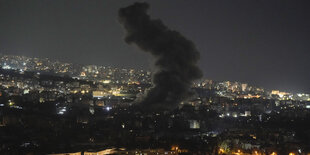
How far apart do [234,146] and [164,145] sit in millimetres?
3326

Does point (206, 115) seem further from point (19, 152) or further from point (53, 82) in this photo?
A: point (19, 152)

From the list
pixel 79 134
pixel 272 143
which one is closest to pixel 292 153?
pixel 272 143

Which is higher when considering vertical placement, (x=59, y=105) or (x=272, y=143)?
(x=59, y=105)

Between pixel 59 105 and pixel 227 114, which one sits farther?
pixel 227 114

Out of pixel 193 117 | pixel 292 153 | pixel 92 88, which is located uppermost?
pixel 92 88

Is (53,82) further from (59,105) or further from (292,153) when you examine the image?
(292,153)

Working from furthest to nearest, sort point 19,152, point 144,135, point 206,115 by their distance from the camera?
point 206,115 < point 144,135 < point 19,152

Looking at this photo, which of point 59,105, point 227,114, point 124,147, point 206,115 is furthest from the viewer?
point 227,114

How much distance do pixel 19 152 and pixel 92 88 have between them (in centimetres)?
2599

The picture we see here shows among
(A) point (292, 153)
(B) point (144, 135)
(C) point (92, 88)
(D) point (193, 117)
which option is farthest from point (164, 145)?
(C) point (92, 88)

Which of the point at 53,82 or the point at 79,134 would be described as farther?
the point at 53,82

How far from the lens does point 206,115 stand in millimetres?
34312

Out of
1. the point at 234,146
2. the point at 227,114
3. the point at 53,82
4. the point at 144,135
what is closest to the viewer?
the point at 234,146

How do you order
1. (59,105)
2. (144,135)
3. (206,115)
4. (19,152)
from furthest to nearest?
1. (206,115)
2. (59,105)
3. (144,135)
4. (19,152)
